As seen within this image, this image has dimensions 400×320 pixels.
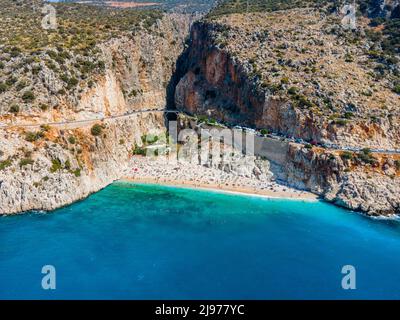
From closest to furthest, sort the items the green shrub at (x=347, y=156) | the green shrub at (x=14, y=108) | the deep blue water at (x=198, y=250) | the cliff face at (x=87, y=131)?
the deep blue water at (x=198, y=250) < the cliff face at (x=87, y=131) < the green shrub at (x=347, y=156) < the green shrub at (x=14, y=108)

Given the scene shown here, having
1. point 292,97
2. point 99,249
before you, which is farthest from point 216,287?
point 292,97

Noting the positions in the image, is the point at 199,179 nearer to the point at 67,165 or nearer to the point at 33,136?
the point at 67,165

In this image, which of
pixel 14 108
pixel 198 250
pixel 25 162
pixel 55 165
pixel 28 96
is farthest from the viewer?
pixel 28 96

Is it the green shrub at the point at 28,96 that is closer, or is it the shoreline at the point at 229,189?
the shoreline at the point at 229,189

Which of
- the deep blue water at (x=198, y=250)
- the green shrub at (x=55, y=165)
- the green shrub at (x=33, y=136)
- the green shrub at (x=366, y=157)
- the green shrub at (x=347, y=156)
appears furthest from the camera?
the green shrub at (x=347, y=156)

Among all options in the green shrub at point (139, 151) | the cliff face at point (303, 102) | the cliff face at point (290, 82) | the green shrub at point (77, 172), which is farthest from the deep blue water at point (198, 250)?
the green shrub at point (139, 151)

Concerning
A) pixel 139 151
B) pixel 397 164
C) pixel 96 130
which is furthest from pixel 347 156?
pixel 96 130

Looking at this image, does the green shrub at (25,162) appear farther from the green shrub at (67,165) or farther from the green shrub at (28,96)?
the green shrub at (28,96)
